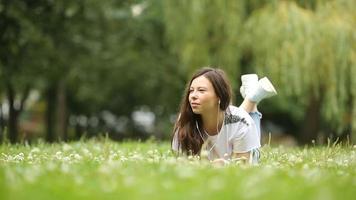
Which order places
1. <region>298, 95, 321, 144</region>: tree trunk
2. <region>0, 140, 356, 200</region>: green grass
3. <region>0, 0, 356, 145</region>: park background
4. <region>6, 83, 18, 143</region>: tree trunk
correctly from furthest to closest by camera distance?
<region>6, 83, 18, 143</region>: tree trunk → <region>298, 95, 321, 144</region>: tree trunk → <region>0, 0, 356, 145</region>: park background → <region>0, 140, 356, 200</region>: green grass

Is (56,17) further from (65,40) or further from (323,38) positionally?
(323,38)

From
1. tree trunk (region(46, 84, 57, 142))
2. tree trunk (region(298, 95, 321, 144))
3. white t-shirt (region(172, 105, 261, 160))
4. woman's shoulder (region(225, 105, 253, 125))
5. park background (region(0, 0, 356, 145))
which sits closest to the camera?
white t-shirt (region(172, 105, 261, 160))

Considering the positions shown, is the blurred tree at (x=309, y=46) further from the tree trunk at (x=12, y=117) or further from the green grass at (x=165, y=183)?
the green grass at (x=165, y=183)

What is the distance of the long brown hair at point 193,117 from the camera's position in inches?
214

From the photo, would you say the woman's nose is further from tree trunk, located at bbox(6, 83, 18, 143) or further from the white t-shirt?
tree trunk, located at bbox(6, 83, 18, 143)

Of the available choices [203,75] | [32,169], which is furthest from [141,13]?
[32,169]

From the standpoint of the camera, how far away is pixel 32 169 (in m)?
3.84

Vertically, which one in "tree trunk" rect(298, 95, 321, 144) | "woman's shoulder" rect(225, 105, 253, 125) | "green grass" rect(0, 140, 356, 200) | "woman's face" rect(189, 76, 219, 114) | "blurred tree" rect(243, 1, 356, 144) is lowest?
"tree trunk" rect(298, 95, 321, 144)

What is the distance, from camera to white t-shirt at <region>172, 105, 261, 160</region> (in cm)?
535

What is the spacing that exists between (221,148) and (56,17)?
336 inches

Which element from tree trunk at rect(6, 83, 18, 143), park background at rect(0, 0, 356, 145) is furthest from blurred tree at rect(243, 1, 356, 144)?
tree trunk at rect(6, 83, 18, 143)

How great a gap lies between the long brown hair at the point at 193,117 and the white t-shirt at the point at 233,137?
9 centimetres

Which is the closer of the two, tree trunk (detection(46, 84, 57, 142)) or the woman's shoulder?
the woman's shoulder

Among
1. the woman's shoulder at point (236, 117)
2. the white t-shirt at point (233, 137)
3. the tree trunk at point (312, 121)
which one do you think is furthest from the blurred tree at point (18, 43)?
the woman's shoulder at point (236, 117)
